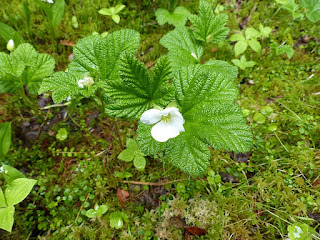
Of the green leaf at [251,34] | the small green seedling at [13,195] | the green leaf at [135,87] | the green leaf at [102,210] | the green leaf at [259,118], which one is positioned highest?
the green leaf at [135,87]

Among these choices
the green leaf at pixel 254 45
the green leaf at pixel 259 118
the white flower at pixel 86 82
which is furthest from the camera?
the green leaf at pixel 254 45

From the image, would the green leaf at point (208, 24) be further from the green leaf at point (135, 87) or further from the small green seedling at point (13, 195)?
the small green seedling at point (13, 195)

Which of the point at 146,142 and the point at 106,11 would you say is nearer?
the point at 146,142

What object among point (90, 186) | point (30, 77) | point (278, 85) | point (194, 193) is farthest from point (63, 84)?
point (278, 85)

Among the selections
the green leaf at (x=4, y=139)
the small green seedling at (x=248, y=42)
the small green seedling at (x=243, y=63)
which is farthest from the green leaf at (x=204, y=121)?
the green leaf at (x=4, y=139)

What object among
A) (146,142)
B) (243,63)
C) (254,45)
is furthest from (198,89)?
(254,45)

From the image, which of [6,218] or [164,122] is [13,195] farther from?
[164,122]
